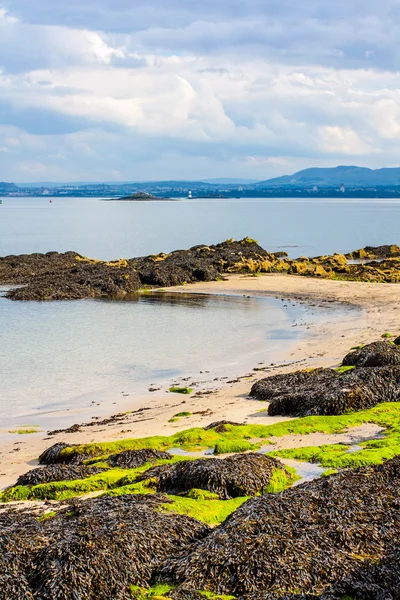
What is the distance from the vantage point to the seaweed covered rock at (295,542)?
6418 millimetres

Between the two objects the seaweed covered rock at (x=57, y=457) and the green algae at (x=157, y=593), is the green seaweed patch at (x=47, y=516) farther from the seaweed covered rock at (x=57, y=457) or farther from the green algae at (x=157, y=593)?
the seaweed covered rock at (x=57, y=457)

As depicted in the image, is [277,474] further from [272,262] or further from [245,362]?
[272,262]

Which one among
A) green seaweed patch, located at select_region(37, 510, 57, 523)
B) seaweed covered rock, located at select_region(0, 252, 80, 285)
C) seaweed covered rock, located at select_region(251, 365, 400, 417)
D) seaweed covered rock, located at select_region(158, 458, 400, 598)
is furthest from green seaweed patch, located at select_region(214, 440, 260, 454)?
seaweed covered rock, located at select_region(0, 252, 80, 285)

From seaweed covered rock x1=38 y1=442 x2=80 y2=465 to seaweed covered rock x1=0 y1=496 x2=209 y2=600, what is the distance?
3.69 metres

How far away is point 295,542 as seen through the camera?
6.82 meters

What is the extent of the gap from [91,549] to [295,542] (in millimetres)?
1965

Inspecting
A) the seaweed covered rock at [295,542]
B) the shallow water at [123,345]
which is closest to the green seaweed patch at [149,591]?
the seaweed covered rock at [295,542]

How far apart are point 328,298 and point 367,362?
16989 mm

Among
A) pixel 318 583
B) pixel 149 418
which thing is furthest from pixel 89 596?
pixel 149 418

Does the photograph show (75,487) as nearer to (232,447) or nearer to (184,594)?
(232,447)

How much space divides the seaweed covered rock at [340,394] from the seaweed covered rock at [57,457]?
13.7 ft

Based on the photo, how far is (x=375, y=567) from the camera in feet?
22.0

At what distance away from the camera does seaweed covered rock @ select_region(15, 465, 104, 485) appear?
10.3 metres

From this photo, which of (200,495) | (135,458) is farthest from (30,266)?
(200,495)
